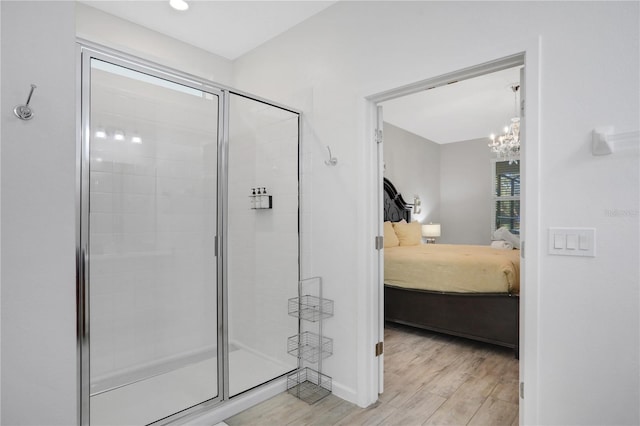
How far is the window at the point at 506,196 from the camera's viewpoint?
6.66 meters

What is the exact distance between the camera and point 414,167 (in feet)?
21.5

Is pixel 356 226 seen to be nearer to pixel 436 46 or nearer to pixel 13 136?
pixel 436 46

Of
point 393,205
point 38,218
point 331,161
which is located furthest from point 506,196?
point 38,218

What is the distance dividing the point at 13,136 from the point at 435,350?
3.38m

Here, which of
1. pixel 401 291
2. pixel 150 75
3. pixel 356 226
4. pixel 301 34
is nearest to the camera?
pixel 150 75

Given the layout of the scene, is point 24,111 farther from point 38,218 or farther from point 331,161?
point 331,161

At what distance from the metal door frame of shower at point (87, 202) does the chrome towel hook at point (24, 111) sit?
659 mm

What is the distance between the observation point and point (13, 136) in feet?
3.32

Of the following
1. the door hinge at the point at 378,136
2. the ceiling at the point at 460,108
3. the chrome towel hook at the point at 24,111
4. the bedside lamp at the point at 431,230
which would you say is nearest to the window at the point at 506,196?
the ceiling at the point at 460,108

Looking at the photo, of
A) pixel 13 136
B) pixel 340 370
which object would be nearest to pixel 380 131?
pixel 340 370

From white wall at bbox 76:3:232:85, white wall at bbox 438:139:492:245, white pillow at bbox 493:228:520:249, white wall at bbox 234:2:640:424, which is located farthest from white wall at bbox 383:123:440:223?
white wall at bbox 234:2:640:424

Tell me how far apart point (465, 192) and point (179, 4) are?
625 centimetres

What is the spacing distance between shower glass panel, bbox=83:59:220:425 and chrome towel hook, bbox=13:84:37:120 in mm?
1090

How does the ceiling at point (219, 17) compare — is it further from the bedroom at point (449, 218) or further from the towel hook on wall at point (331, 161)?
the bedroom at point (449, 218)
